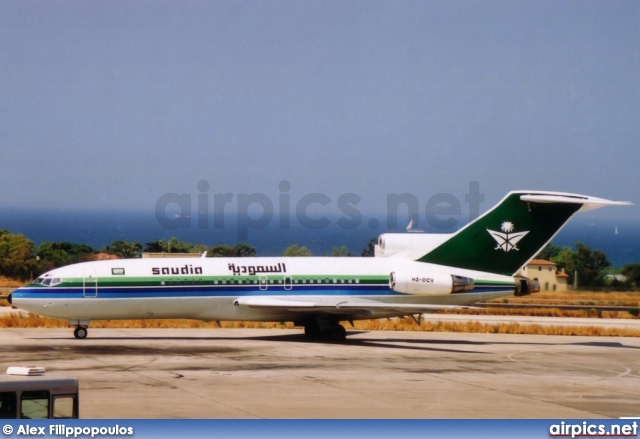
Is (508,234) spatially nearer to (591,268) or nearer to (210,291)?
(210,291)

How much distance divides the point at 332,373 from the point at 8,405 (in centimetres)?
1275

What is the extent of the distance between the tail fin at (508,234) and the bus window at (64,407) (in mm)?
22745

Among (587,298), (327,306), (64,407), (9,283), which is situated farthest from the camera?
(587,298)

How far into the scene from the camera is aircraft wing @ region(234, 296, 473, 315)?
33688 mm

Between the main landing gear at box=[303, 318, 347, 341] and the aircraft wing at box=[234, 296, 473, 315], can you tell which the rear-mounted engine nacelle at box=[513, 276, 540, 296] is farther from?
the main landing gear at box=[303, 318, 347, 341]

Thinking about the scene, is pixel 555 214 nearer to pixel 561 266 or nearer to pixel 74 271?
pixel 74 271

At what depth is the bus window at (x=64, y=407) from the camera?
14078 mm

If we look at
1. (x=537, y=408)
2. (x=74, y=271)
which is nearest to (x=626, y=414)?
(x=537, y=408)

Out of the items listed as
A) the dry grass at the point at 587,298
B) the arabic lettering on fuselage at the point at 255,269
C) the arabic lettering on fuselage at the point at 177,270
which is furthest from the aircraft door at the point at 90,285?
the dry grass at the point at 587,298

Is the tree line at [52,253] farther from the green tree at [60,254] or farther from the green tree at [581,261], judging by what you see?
the green tree at [581,261]

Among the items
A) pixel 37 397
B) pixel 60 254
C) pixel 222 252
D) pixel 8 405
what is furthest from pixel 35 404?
pixel 222 252

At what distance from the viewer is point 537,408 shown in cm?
2067

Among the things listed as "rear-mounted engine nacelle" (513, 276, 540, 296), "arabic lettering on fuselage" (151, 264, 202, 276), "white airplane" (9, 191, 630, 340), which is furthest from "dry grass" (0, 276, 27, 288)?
"rear-mounted engine nacelle" (513, 276, 540, 296)

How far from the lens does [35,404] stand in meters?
13.9
